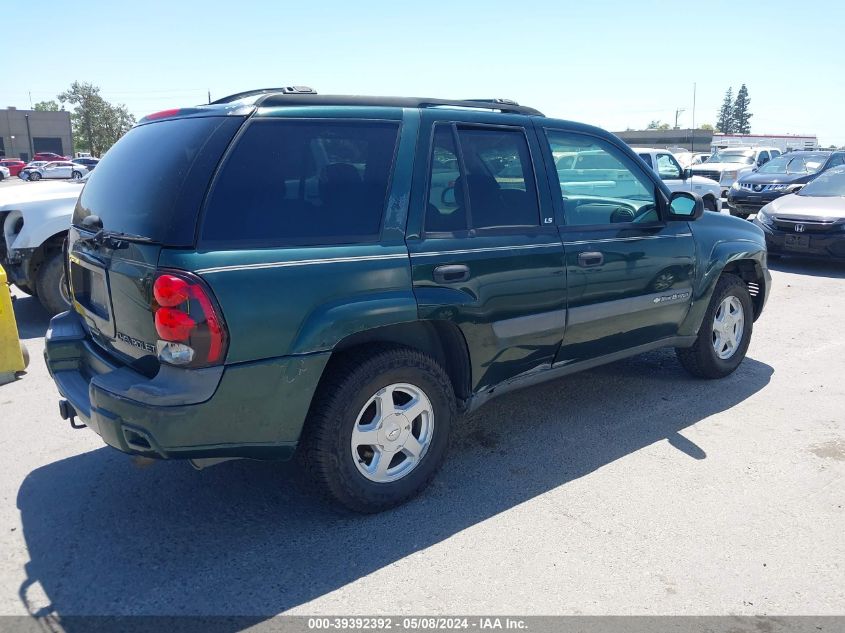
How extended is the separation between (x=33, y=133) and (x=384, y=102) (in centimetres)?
9183

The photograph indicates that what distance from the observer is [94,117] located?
71312 mm

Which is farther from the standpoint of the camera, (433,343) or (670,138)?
(670,138)

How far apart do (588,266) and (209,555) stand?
2.54m

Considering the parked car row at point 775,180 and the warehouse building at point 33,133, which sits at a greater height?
the warehouse building at point 33,133

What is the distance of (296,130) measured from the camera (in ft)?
10.2

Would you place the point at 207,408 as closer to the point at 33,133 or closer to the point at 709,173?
the point at 709,173

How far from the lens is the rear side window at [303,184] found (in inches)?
114

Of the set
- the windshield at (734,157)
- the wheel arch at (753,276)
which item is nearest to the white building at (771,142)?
the windshield at (734,157)

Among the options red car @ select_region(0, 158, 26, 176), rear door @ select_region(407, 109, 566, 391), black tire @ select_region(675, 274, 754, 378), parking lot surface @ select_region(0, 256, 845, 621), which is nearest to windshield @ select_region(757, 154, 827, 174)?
black tire @ select_region(675, 274, 754, 378)

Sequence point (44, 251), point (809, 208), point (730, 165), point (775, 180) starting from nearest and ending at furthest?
point (44, 251)
point (809, 208)
point (775, 180)
point (730, 165)

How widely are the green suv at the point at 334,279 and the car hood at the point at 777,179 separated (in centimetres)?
1217

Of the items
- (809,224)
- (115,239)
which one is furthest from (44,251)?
(809,224)

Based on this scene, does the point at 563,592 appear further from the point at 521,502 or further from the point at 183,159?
the point at 183,159

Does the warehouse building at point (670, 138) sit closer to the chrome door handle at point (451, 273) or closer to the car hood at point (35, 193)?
the car hood at point (35, 193)
